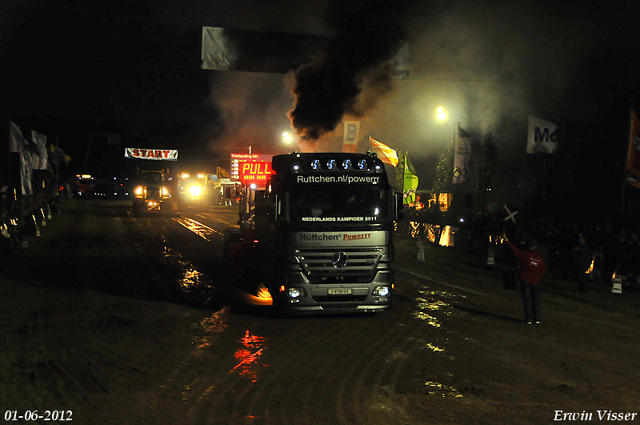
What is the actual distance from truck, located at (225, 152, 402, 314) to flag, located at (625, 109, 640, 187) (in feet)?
31.4

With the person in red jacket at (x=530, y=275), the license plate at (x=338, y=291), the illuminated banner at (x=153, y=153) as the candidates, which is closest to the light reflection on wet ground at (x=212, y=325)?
the license plate at (x=338, y=291)

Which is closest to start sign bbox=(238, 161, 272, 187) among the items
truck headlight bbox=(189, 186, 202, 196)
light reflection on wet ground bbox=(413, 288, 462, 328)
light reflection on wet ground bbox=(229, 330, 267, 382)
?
light reflection on wet ground bbox=(413, 288, 462, 328)

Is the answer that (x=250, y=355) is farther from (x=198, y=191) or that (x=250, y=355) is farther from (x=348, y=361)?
(x=198, y=191)

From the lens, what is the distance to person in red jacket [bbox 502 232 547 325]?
949 cm

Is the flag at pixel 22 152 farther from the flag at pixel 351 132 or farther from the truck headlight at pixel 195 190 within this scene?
the truck headlight at pixel 195 190

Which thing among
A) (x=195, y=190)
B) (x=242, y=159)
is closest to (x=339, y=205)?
(x=242, y=159)

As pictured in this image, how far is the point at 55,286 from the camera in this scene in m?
12.4

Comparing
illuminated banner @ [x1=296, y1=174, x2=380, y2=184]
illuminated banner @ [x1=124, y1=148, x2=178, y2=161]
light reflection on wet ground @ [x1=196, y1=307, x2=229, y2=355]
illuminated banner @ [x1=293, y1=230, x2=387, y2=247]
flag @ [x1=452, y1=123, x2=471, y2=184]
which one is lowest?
light reflection on wet ground @ [x1=196, y1=307, x2=229, y2=355]

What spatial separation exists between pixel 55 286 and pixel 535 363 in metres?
9.85

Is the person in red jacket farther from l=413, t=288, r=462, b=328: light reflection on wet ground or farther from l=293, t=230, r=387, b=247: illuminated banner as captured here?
l=293, t=230, r=387, b=247: illuminated banner

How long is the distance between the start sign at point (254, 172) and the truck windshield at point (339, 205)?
513 inches

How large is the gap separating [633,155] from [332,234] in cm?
1104

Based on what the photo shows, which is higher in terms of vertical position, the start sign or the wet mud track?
the start sign

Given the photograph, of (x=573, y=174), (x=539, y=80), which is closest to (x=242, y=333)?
(x=573, y=174)
